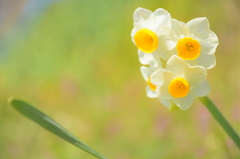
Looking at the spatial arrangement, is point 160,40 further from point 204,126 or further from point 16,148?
point 16,148

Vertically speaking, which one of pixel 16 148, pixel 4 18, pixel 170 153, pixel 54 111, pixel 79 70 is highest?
pixel 4 18

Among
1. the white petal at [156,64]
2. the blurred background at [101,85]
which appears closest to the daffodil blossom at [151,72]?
the white petal at [156,64]

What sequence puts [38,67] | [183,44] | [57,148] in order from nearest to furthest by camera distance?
[183,44] → [57,148] → [38,67]

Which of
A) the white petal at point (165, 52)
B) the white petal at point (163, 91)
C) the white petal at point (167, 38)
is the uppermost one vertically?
the white petal at point (167, 38)

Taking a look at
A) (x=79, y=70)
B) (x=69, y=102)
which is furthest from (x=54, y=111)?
(x=79, y=70)

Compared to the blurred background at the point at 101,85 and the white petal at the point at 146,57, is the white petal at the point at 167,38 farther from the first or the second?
the blurred background at the point at 101,85

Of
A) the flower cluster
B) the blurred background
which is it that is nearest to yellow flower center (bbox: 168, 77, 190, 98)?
the flower cluster
